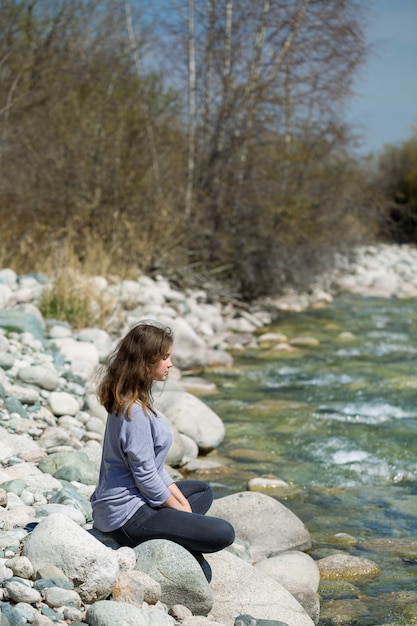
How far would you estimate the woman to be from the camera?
3779mm

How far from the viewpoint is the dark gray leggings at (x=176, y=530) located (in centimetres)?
381

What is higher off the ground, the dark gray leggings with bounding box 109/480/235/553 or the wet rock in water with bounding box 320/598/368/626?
the dark gray leggings with bounding box 109/480/235/553

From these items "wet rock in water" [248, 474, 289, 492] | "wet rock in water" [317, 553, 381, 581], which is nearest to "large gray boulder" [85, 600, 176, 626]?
"wet rock in water" [317, 553, 381, 581]

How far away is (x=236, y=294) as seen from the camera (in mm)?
14273

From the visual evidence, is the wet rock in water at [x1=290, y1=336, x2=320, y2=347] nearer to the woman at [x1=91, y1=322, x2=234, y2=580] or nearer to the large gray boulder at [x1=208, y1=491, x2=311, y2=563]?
the large gray boulder at [x1=208, y1=491, x2=311, y2=563]

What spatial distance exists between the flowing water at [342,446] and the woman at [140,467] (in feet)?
3.07

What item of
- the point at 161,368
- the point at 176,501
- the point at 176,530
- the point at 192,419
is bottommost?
the point at 192,419

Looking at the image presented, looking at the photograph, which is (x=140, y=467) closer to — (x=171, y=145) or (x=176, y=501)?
(x=176, y=501)

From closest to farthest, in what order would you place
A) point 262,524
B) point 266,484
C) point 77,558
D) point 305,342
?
1. point 77,558
2. point 262,524
3. point 266,484
4. point 305,342

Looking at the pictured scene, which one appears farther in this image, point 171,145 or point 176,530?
point 171,145

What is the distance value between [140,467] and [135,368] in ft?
1.41

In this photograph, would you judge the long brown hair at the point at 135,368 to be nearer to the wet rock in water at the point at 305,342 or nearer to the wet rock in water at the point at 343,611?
the wet rock in water at the point at 343,611

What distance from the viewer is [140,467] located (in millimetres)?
3760

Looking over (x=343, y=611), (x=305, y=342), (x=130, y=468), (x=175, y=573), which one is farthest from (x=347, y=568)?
(x=305, y=342)
